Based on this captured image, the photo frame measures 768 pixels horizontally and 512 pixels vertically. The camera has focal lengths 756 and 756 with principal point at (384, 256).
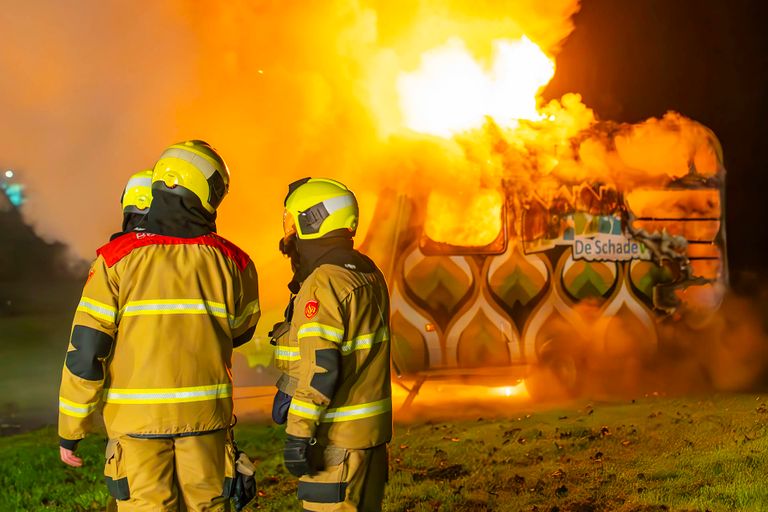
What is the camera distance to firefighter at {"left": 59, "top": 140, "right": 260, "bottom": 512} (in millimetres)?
2879

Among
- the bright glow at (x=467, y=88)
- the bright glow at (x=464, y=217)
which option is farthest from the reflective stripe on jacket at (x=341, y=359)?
the bright glow at (x=467, y=88)

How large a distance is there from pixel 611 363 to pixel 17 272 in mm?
7249

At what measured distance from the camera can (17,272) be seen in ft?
30.6

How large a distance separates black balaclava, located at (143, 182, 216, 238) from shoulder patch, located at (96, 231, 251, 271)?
0.03m

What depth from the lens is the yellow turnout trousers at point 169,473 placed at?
288cm

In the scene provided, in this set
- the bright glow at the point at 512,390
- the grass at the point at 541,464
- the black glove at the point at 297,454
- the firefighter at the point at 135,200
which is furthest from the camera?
the bright glow at the point at 512,390

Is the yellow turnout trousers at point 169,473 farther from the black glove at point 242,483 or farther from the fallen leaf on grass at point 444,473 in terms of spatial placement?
the fallen leaf on grass at point 444,473

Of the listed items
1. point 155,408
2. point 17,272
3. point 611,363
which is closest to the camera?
point 155,408

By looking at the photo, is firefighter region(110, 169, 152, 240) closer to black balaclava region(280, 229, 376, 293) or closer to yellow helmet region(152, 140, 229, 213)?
yellow helmet region(152, 140, 229, 213)

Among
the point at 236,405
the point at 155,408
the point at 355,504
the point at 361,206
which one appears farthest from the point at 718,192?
the point at 155,408

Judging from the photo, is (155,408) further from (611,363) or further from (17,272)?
(17,272)

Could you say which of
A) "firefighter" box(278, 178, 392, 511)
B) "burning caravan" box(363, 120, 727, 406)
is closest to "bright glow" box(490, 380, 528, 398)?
"burning caravan" box(363, 120, 727, 406)

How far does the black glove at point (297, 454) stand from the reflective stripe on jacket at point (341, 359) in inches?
1.3

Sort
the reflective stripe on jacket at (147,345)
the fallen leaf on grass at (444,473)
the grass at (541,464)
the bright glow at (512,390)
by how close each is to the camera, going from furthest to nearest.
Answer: the bright glow at (512,390)
the fallen leaf on grass at (444,473)
the grass at (541,464)
the reflective stripe on jacket at (147,345)
